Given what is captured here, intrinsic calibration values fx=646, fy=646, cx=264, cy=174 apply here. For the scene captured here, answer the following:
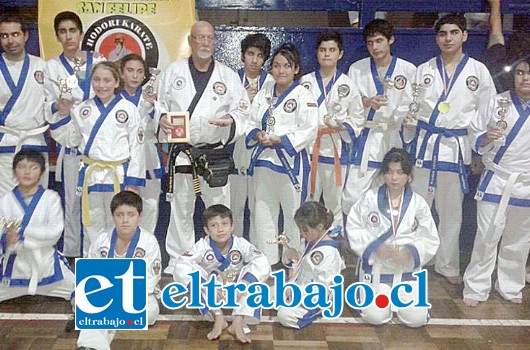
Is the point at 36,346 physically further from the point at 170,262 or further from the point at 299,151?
the point at 299,151

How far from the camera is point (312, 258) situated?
242 centimetres

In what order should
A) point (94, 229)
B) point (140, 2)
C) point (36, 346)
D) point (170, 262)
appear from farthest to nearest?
point (170, 262)
point (94, 229)
point (140, 2)
point (36, 346)

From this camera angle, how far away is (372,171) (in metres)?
2.60

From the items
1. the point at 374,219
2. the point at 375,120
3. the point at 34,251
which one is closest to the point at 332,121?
the point at 375,120

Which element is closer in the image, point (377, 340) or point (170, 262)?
point (377, 340)

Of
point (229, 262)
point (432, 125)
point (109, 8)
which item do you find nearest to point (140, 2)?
point (109, 8)

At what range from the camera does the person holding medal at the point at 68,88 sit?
2400 mm

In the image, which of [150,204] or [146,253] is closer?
[146,253]

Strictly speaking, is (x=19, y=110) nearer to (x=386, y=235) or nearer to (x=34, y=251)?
(x=34, y=251)

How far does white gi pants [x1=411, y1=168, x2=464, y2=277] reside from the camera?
2.65 m

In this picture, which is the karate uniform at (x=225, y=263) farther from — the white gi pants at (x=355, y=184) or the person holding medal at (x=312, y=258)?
the white gi pants at (x=355, y=184)

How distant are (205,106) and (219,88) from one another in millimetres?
89

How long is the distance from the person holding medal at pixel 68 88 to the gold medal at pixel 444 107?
4.33 ft

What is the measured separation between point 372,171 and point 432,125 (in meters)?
0.30
